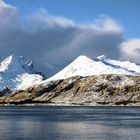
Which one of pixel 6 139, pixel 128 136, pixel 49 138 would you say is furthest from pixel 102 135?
pixel 6 139

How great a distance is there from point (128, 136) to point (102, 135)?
6.33 m

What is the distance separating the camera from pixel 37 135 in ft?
395

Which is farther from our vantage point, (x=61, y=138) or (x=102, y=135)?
(x=102, y=135)

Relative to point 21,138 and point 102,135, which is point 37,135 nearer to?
point 21,138

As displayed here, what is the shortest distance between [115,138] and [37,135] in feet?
62.6

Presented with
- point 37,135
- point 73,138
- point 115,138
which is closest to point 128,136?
point 115,138

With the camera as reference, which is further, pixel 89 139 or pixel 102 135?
pixel 102 135

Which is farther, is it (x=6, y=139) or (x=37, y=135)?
(x=37, y=135)

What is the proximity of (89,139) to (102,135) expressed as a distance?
34.7 feet

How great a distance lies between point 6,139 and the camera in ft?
363

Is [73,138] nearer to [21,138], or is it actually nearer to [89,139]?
[89,139]

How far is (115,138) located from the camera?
113375 mm

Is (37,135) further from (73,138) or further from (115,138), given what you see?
(115,138)

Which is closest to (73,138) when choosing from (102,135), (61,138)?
(61,138)
